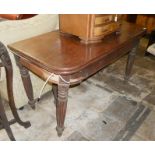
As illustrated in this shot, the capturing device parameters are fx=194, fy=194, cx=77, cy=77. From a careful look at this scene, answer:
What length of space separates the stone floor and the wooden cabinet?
679mm

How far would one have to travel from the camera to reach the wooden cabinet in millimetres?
1260

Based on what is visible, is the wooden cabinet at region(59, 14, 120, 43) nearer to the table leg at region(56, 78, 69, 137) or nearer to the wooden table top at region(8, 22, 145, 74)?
the wooden table top at region(8, 22, 145, 74)

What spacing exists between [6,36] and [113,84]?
4.10ft

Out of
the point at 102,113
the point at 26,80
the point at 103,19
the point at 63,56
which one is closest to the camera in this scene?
the point at 63,56

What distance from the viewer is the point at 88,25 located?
1265mm

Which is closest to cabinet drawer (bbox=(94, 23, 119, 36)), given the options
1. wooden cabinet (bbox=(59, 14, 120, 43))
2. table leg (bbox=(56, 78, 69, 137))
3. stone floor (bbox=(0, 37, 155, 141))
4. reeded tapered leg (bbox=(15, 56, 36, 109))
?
wooden cabinet (bbox=(59, 14, 120, 43))

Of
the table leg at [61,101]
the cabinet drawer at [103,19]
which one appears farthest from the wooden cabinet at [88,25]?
the table leg at [61,101]

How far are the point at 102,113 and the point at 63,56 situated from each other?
0.76 m

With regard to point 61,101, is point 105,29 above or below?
above

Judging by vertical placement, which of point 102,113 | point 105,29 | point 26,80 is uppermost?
point 105,29

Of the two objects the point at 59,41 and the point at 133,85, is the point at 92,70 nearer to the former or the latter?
the point at 59,41

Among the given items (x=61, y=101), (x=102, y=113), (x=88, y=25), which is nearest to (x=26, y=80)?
(x=61, y=101)

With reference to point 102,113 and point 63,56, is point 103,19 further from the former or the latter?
point 102,113
